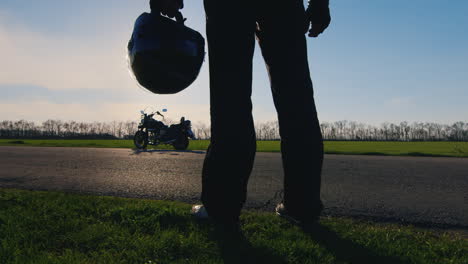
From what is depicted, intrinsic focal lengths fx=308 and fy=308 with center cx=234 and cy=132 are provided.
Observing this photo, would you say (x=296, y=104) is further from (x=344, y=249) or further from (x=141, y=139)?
(x=141, y=139)

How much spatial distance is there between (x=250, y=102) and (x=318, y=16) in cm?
83

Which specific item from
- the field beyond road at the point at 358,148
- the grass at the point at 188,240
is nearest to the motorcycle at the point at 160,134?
the field beyond road at the point at 358,148

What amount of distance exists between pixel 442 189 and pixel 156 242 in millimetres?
3351

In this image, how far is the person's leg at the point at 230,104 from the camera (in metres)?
1.66

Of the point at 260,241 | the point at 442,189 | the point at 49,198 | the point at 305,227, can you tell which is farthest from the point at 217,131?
the point at 442,189

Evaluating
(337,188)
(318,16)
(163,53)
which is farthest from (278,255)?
(337,188)

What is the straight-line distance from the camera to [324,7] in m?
2.03

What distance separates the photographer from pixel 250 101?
67.3 inches

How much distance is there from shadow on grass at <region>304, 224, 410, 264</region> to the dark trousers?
138 mm

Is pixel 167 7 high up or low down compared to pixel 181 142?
up

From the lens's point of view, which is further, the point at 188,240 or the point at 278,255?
the point at 188,240

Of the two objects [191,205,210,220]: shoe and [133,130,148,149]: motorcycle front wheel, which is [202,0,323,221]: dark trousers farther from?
[133,130,148,149]: motorcycle front wheel

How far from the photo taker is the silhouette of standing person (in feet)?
5.46

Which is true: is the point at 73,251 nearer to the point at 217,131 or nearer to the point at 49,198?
the point at 217,131
